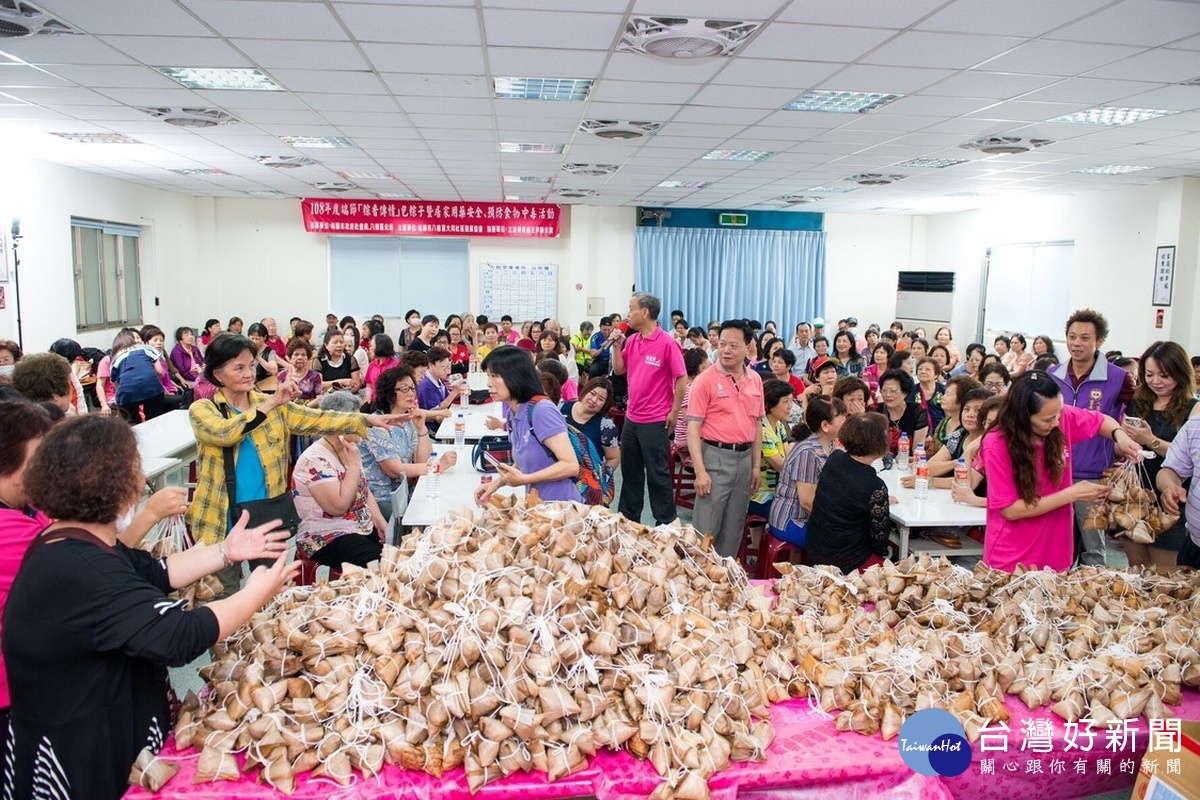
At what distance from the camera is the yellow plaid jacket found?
2.80 meters

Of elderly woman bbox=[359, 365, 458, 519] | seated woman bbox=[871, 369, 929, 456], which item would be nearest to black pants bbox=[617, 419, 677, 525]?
seated woman bbox=[871, 369, 929, 456]

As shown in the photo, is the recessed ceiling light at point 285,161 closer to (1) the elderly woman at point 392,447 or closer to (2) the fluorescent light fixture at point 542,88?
(2) the fluorescent light fixture at point 542,88

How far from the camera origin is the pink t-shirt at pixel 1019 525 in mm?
2697

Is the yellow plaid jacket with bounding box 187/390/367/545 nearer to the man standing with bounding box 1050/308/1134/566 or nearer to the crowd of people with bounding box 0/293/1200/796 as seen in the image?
the crowd of people with bounding box 0/293/1200/796

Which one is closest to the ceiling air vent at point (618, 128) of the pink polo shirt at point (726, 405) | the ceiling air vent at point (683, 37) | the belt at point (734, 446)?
the ceiling air vent at point (683, 37)

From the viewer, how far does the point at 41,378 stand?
12.1 ft

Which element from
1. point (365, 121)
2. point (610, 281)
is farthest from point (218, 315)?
point (365, 121)

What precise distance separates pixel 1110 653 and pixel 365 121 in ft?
18.7

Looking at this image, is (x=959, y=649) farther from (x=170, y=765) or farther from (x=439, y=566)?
(x=170, y=765)

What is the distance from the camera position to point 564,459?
2990mm

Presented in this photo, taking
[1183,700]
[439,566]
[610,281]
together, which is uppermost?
[610,281]

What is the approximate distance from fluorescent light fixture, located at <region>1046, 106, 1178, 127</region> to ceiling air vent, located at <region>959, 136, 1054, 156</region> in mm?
666

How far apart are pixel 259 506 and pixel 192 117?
165 inches

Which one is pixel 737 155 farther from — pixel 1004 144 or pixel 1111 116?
pixel 1111 116
